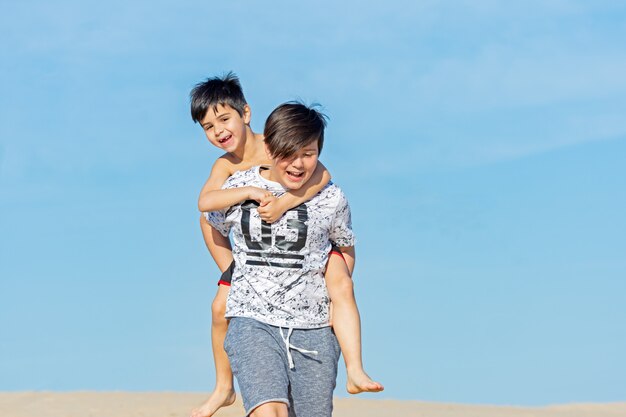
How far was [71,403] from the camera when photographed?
74.9ft

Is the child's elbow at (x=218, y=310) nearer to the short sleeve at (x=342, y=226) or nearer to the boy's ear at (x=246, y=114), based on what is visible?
the short sleeve at (x=342, y=226)

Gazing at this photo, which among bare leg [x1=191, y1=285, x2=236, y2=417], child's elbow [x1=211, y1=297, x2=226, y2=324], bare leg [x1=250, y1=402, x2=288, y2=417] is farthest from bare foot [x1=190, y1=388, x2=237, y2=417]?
bare leg [x1=250, y1=402, x2=288, y2=417]

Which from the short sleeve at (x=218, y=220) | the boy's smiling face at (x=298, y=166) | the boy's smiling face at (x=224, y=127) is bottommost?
the short sleeve at (x=218, y=220)

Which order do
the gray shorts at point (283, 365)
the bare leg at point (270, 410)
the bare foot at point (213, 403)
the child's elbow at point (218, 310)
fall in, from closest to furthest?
the bare leg at point (270, 410) < the gray shorts at point (283, 365) < the child's elbow at point (218, 310) < the bare foot at point (213, 403)

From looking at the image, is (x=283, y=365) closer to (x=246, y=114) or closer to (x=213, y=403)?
(x=213, y=403)

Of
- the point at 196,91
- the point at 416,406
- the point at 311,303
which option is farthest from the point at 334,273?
the point at 416,406

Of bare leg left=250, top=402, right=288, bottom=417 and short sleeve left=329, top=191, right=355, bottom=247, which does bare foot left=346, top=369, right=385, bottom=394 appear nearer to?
bare leg left=250, top=402, right=288, bottom=417

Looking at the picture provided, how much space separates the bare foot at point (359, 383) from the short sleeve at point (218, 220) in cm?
121

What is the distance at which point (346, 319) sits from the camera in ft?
20.4

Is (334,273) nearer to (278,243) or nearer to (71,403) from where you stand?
(278,243)

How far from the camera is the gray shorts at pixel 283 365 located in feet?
19.0

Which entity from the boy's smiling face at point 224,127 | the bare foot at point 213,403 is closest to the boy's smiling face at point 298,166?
the boy's smiling face at point 224,127

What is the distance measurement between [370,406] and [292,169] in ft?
62.3

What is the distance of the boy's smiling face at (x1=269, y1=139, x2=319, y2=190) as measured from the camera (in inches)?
233
